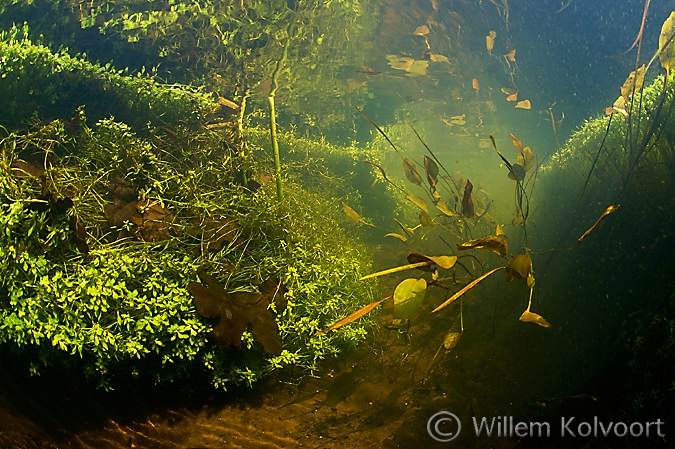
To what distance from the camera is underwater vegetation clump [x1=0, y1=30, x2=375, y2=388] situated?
1713 millimetres

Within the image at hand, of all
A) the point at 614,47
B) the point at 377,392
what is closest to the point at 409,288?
the point at 377,392

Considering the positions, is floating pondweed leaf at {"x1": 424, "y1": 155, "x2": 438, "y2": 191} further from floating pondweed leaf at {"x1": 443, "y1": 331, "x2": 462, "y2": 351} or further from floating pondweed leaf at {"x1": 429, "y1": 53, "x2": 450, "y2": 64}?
floating pondweed leaf at {"x1": 429, "y1": 53, "x2": 450, "y2": 64}

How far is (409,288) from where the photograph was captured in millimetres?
1983

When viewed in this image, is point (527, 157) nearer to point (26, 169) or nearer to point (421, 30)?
point (26, 169)

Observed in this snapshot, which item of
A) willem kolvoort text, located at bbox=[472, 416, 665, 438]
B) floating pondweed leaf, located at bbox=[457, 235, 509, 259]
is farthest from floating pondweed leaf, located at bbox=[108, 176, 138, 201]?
willem kolvoort text, located at bbox=[472, 416, 665, 438]

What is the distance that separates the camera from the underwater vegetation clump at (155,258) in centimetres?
171

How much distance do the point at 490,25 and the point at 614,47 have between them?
2.38 metres

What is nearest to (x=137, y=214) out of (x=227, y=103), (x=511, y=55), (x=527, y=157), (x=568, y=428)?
(x=227, y=103)

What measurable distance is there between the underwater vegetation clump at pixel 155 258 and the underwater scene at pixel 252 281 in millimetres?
13

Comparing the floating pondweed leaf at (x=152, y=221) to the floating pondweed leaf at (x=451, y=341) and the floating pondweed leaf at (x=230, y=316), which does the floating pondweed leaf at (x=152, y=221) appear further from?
the floating pondweed leaf at (x=451, y=341)

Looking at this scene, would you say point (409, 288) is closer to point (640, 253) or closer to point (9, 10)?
point (640, 253)

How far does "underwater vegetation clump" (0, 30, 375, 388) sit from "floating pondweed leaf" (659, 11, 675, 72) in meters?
2.33

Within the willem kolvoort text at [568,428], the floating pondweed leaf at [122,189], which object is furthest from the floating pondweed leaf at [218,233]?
the willem kolvoort text at [568,428]

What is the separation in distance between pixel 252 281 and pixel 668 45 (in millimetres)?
2891
